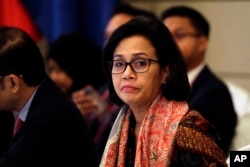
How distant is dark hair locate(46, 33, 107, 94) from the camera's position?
298cm

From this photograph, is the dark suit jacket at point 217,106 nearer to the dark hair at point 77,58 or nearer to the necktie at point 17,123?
the dark hair at point 77,58

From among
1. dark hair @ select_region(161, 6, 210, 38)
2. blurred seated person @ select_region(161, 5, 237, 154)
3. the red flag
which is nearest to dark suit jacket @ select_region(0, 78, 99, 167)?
blurred seated person @ select_region(161, 5, 237, 154)

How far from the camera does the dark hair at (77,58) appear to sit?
298 centimetres

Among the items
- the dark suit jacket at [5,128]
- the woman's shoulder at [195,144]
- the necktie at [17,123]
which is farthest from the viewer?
the dark suit jacket at [5,128]

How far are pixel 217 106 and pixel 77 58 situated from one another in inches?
33.5

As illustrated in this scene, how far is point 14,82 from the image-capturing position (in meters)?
1.95

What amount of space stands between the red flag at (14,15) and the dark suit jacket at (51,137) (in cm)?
Result: 157

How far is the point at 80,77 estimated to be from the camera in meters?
3.00

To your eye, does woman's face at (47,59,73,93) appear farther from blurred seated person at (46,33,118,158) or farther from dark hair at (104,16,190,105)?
dark hair at (104,16,190,105)

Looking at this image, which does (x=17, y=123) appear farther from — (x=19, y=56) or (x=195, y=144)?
(x=195, y=144)

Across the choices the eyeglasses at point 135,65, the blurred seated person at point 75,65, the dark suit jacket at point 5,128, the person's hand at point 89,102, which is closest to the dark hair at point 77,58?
the blurred seated person at point 75,65

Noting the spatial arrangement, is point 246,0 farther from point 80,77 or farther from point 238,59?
point 80,77

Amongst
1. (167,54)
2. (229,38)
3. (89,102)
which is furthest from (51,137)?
(229,38)

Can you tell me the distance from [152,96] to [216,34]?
6.08 ft
